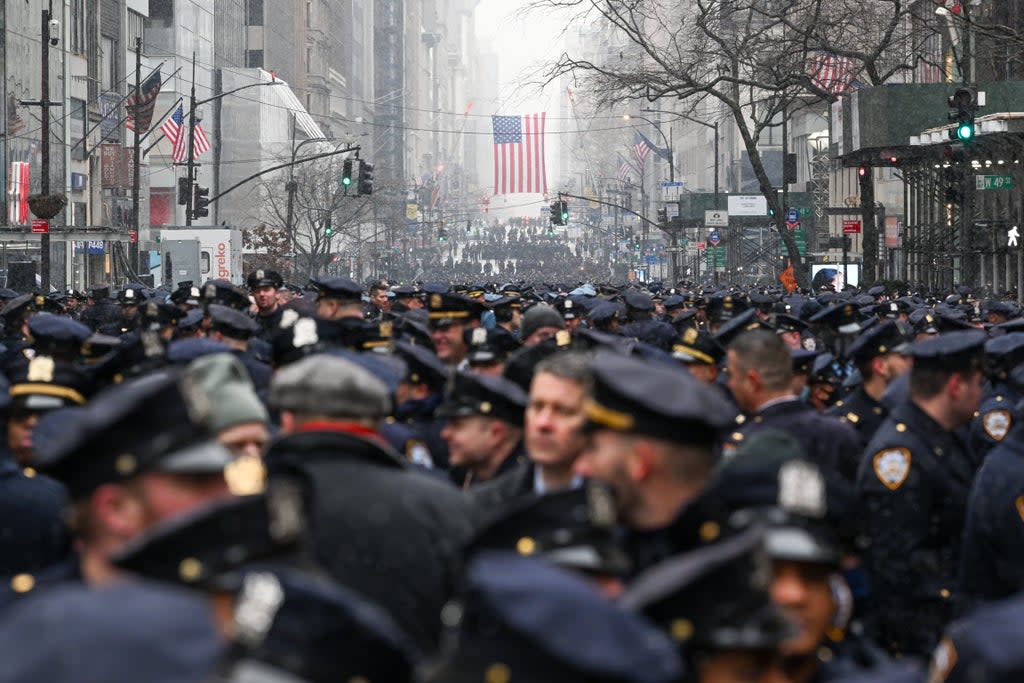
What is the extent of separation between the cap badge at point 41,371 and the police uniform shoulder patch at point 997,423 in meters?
4.94

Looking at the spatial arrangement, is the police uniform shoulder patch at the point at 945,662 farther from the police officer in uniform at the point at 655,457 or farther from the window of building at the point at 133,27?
the window of building at the point at 133,27

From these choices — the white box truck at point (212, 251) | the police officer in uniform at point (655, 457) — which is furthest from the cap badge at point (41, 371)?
the white box truck at point (212, 251)

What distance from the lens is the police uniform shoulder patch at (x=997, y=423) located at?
10359 mm

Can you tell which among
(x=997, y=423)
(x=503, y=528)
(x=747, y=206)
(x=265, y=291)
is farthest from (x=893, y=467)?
(x=747, y=206)

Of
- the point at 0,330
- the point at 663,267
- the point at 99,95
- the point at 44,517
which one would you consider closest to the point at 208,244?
the point at 99,95

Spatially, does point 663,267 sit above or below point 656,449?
above

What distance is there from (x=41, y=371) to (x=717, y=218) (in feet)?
216

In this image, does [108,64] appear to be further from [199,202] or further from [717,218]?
[199,202]

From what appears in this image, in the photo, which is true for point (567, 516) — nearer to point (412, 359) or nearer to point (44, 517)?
point (44, 517)

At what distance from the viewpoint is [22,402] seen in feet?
27.5

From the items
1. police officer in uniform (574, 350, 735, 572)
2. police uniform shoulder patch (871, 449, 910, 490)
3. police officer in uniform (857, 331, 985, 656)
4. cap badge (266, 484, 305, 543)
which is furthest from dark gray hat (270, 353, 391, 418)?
police uniform shoulder patch (871, 449, 910, 490)

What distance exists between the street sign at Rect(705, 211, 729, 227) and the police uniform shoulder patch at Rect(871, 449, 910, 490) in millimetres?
65931

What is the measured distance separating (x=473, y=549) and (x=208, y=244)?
5447 centimetres

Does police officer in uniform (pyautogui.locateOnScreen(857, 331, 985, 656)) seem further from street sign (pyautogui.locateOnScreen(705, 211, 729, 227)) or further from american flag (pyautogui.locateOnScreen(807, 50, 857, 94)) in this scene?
street sign (pyautogui.locateOnScreen(705, 211, 729, 227))
